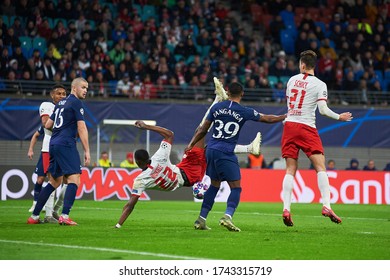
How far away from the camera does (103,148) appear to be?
27.1 metres

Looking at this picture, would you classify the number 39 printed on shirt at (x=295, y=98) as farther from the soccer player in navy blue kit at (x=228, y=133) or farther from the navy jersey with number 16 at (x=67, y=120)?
the navy jersey with number 16 at (x=67, y=120)

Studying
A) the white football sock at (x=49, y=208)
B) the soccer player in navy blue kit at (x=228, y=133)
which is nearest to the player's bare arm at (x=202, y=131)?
the soccer player in navy blue kit at (x=228, y=133)

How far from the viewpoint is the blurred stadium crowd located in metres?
27.6

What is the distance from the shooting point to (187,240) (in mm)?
11195

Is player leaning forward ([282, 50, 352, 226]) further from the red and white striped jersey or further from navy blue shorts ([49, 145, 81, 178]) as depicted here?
navy blue shorts ([49, 145, 81, 178])

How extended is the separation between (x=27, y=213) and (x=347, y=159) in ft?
48.3

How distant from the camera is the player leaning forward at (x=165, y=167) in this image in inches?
509

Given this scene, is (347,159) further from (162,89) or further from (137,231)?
(137,231)

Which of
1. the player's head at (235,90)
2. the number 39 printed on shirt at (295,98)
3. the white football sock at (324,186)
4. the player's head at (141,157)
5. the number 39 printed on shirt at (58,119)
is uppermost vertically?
the player's head at (235,90)

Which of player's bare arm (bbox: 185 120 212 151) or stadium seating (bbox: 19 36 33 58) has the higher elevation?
stadium seating (bbox: 19 36 33 58)

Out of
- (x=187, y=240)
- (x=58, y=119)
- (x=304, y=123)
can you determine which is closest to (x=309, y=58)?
(x=304, y=123)

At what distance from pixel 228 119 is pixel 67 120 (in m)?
2.84

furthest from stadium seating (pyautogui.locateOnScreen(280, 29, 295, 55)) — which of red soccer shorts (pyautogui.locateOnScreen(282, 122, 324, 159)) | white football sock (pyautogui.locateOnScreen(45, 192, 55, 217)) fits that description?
red soccer shorts (pyautogui.locateOnScreen(282, 122, 324, 159))

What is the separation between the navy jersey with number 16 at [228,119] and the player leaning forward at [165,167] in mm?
516
